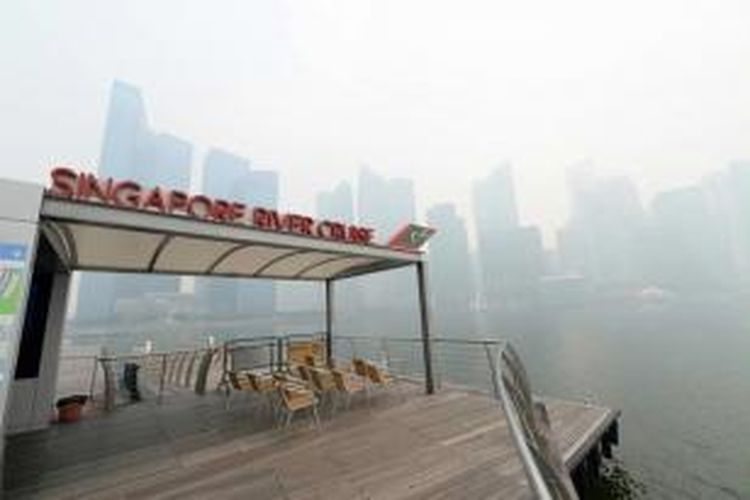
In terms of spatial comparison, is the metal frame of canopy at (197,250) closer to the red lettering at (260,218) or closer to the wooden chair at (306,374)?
the red lettering at (260,218)

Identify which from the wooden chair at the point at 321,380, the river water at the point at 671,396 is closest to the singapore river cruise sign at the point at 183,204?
the wooden chair at the point at 321,380

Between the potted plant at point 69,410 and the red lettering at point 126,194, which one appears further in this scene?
the potted plant at point 69,410

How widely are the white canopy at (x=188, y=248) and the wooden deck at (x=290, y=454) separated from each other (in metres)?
2.78

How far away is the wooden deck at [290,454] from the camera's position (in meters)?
4.02

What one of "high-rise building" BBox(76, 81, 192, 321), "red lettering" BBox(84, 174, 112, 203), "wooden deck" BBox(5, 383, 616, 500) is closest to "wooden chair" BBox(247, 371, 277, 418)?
"wooden deck" BBox(5, 383, 616, 500)

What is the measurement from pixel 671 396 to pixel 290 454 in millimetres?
24818

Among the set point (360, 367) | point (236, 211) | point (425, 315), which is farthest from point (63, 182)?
point (425, 315)

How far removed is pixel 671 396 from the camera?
21625mm

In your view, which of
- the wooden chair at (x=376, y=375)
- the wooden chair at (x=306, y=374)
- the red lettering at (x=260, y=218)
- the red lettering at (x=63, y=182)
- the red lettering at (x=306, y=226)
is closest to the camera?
the red lettering at (x=63, y=182)

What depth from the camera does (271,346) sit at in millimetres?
8883

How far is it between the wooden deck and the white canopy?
2778 mm

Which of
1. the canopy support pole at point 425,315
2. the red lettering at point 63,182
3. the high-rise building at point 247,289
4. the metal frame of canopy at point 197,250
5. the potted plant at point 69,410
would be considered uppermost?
the high-rise building at point 247,289

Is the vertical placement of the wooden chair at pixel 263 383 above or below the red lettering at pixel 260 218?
below

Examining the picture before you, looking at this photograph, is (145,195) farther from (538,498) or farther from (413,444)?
(538,498)
